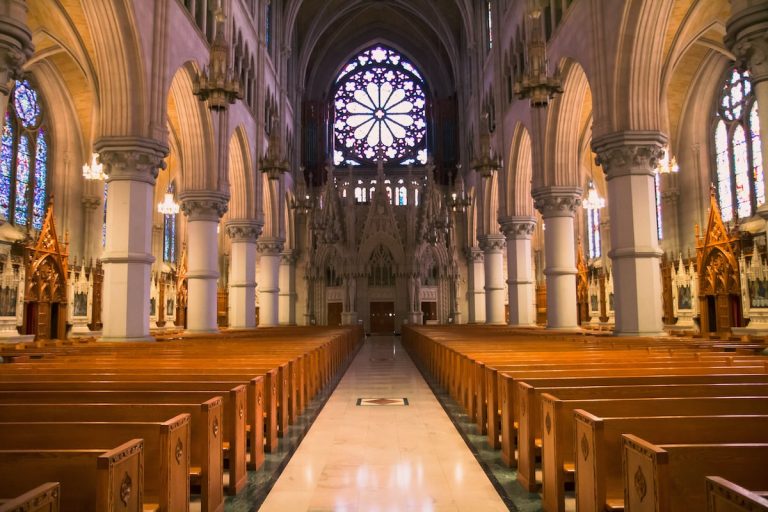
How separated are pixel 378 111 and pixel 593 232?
60.5 feet

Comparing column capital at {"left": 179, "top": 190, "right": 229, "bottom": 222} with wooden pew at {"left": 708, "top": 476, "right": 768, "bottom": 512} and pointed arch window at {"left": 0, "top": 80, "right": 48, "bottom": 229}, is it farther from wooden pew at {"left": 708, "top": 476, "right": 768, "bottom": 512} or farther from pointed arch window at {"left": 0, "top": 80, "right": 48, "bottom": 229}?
wooden pew at {"left": 708, "top": 476, "right": 768, "bottom": 512}

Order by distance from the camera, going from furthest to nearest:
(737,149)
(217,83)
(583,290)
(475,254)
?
(475,254), (583,290), (737,149), (217,83)

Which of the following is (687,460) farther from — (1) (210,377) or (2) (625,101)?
(2) (625,101)

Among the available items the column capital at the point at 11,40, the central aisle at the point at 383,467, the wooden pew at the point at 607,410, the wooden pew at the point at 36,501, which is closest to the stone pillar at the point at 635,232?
the central aisle at the point at 383,467

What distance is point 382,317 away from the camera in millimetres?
39625

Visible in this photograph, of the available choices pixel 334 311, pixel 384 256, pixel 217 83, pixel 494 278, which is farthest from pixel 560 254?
pixel 334 311

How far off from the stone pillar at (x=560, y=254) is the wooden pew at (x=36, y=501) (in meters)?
17.5

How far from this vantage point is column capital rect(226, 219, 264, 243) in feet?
Result: 80.1

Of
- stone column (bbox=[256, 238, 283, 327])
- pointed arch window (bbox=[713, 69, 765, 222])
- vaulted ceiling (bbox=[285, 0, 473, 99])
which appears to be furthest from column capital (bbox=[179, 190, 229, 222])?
vaulted ceiling (bbox=[285, 0, 473, 99])

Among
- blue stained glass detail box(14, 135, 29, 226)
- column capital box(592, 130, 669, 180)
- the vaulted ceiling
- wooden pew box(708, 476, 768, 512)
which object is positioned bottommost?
wooden pew box(708, 476, 768, 512)

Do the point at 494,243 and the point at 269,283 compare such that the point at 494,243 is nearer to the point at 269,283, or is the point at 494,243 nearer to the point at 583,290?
the point at 583,290

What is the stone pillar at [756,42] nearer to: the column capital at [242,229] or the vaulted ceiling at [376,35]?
the column capital at [242,229]

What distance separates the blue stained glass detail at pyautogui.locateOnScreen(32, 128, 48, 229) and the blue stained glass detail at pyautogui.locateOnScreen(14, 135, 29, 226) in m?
0.37

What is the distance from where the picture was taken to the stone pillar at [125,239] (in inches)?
525
